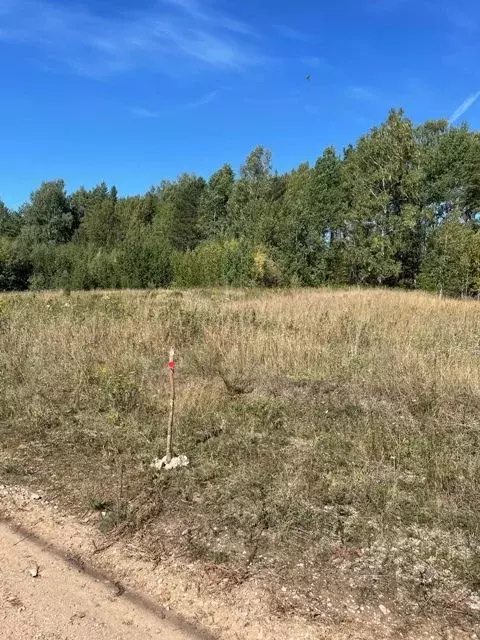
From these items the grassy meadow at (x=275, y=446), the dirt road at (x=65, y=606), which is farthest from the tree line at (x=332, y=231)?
the dirt road at (x=65, y=606)

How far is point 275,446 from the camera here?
15.6 ft

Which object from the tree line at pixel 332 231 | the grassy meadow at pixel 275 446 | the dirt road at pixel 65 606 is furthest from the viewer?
the tree line at pixel 332 231

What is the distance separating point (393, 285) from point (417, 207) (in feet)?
20.4

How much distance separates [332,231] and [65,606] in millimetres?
43189

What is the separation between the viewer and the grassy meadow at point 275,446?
10.3 feet

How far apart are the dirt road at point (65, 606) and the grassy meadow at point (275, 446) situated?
1.51 ft

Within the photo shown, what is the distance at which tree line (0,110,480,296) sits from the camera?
119ft

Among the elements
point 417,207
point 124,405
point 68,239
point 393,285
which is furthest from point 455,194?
point 68,239

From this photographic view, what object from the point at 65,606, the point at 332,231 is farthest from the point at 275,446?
the point at 332,231

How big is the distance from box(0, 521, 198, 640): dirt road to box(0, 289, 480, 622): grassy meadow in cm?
46

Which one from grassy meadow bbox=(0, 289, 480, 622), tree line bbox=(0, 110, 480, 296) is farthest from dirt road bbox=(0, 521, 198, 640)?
tree line bbox=(0, 110, 480, 296)

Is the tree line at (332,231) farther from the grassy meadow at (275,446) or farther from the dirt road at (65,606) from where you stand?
the dirt road at (65,606)

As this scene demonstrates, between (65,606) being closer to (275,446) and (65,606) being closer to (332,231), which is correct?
(275,446)

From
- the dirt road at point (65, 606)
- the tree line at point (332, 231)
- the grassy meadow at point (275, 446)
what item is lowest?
the dirt road at point (65, 606)
